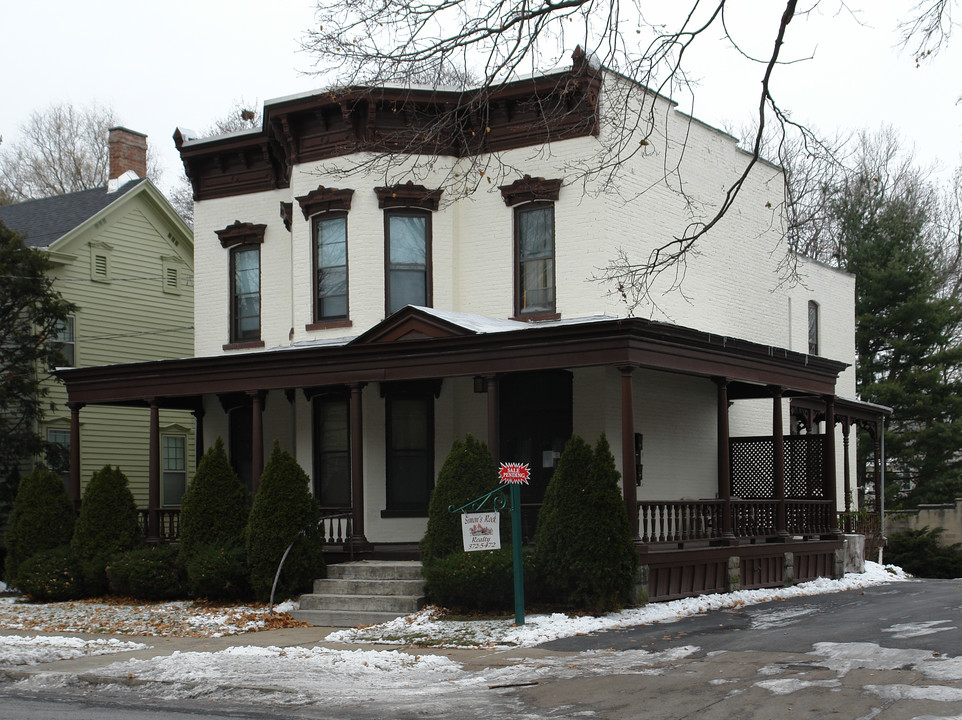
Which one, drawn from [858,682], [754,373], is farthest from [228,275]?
[858,682]

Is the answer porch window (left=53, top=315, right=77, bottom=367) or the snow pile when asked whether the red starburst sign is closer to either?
the snow pile

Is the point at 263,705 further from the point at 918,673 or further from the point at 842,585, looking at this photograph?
the point at 842,585

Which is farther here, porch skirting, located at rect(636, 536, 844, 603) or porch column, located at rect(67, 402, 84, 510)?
porch column, located at rect(67, 402, 84, 510)

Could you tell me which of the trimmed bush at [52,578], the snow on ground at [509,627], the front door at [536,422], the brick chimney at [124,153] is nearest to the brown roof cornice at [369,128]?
the front door at [536,422]

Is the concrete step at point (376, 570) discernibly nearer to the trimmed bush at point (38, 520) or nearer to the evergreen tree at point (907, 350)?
the trimmed bush at point (38, 520)

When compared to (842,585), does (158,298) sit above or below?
above

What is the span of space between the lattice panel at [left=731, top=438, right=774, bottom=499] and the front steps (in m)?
7.03

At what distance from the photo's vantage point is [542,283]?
19734 millimetres

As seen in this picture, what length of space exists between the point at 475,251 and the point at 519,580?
7.39m

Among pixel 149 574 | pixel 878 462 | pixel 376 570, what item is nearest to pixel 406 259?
pixel 376 570

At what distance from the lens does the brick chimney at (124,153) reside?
107 ft

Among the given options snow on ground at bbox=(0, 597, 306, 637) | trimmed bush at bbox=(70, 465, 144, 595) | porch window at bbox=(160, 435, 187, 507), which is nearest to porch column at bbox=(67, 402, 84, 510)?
trimmed bush at bbox=(70, 465, 144, 595)

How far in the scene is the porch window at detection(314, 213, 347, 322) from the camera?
2067cm

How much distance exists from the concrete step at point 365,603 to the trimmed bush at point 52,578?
15.2ft
